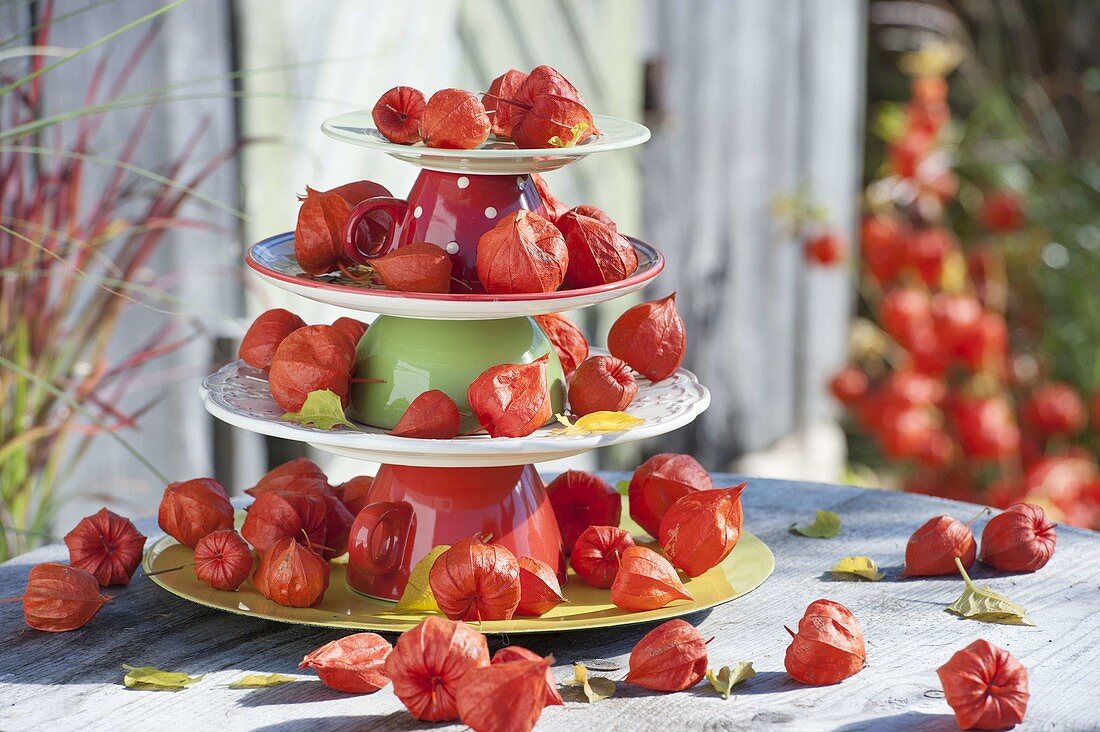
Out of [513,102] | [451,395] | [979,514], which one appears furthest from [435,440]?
[979,514]

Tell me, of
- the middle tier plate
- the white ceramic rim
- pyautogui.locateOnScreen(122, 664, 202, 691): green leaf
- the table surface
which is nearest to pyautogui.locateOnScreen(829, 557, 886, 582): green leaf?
the table surface

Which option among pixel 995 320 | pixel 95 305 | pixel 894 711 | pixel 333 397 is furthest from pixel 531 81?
pixel 995 320

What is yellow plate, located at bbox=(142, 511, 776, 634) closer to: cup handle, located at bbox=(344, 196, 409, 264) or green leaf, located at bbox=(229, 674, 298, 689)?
green leaf, located at bbox=(229, 674, 298, 689)

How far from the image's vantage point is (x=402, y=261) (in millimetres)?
1108

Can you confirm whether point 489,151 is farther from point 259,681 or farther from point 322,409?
point 259,681

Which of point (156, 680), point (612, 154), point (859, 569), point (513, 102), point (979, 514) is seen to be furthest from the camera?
point (612, 154)

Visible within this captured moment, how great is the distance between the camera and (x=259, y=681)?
3.51ft

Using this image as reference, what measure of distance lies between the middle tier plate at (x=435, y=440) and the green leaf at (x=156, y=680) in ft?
0.66

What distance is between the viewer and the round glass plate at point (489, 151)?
3.65 ft

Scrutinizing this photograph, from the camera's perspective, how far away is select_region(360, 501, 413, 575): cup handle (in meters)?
1.20

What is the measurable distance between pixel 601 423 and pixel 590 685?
0.21 m

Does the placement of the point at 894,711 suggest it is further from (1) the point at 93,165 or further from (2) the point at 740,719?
(1) the point at 93,165

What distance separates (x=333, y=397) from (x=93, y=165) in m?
0.91

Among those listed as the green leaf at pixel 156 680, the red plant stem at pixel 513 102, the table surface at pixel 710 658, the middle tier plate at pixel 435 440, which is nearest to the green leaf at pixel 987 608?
the table surface at pixel 710 658
